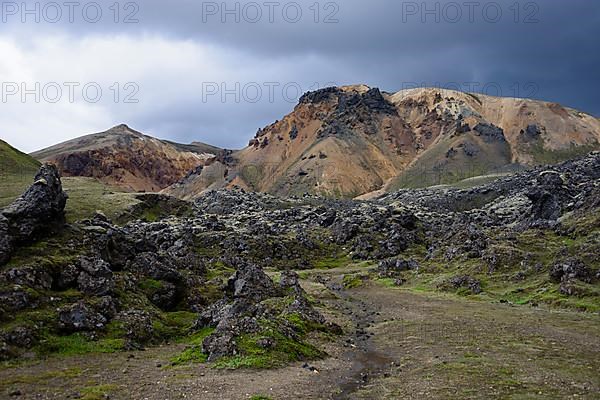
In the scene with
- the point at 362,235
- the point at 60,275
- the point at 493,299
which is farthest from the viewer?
the point at 362,235

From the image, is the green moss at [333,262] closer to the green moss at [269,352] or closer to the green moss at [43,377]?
the green moss at [269,352]

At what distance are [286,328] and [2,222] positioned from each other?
31.2m

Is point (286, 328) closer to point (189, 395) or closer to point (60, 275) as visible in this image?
point (189, 395)

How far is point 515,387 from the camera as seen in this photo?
3042 centimetres

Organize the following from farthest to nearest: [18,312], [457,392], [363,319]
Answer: [363,319] < [18,312] < [457,392]

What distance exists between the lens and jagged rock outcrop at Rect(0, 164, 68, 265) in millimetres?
51156

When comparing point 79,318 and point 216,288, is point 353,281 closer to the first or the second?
point 216,288

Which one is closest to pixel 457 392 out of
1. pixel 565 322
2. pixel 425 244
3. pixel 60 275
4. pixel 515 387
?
pixel 515 387

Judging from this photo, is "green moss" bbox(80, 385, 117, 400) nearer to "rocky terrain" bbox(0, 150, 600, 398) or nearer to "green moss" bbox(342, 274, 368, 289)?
"rocky terrain" bbox(0, 150, 600, 398)

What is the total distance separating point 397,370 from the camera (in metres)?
37.5

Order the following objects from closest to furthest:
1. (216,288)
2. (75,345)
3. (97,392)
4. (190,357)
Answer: (97,392), (190,357), (75,345), (216,288)

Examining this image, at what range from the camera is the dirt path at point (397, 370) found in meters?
30.9

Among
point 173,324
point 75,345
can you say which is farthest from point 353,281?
point 75,345

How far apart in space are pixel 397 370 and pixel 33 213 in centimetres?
4223
